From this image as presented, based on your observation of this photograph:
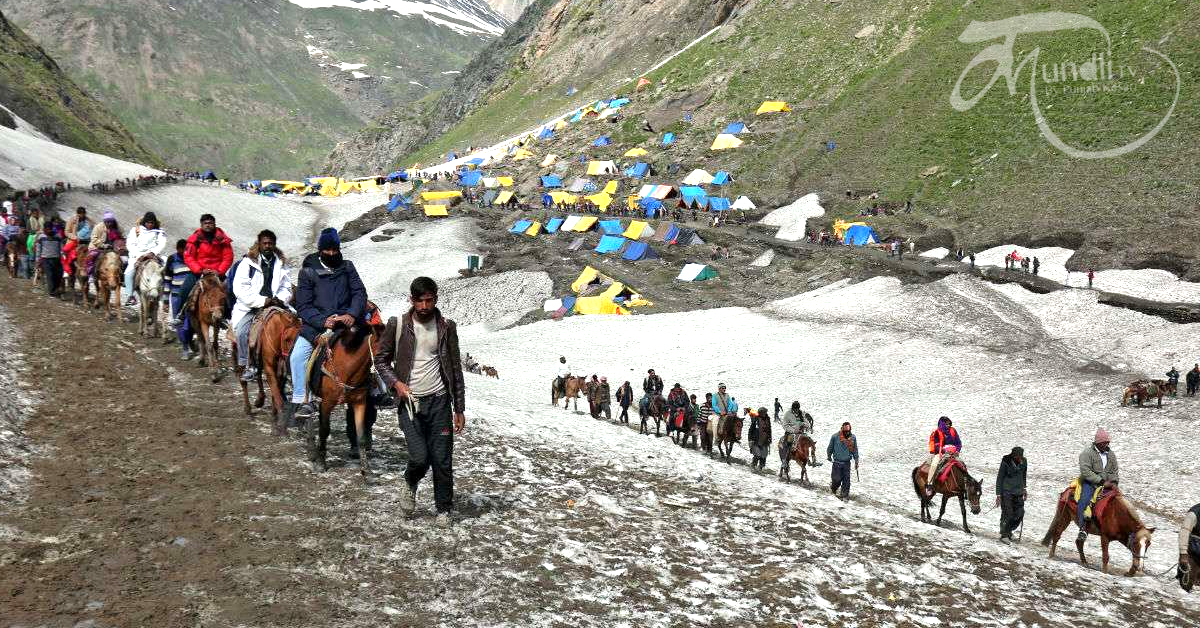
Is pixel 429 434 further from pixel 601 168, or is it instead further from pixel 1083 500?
pixel 601 168

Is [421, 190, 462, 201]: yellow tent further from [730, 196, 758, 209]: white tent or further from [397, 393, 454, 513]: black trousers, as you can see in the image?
[397, 393, 454, 513]: black trousers

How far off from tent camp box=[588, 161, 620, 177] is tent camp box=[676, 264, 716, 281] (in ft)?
129

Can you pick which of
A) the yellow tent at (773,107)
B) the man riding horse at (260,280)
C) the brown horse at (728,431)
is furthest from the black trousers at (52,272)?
the yellow tent at (773,107)

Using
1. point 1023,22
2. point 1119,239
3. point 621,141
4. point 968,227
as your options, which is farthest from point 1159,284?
point 621,141

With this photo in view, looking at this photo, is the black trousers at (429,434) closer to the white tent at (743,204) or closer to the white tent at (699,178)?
the white tent at (743,204)

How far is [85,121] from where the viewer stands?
483 feet

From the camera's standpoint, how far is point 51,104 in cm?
14012

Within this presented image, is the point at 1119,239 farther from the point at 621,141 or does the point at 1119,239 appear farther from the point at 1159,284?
the point at 621,141

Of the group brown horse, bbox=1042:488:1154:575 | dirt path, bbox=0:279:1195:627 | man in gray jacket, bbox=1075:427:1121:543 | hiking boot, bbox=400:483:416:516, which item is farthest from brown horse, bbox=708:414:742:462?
hiking boot, bbox=400:483:416:516

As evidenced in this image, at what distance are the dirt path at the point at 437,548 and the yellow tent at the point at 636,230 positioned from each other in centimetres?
6379

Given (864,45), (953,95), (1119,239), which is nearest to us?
(1119,239)

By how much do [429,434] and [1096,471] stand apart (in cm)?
1161

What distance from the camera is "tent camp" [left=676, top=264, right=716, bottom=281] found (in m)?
65.9

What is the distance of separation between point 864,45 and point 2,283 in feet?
335
